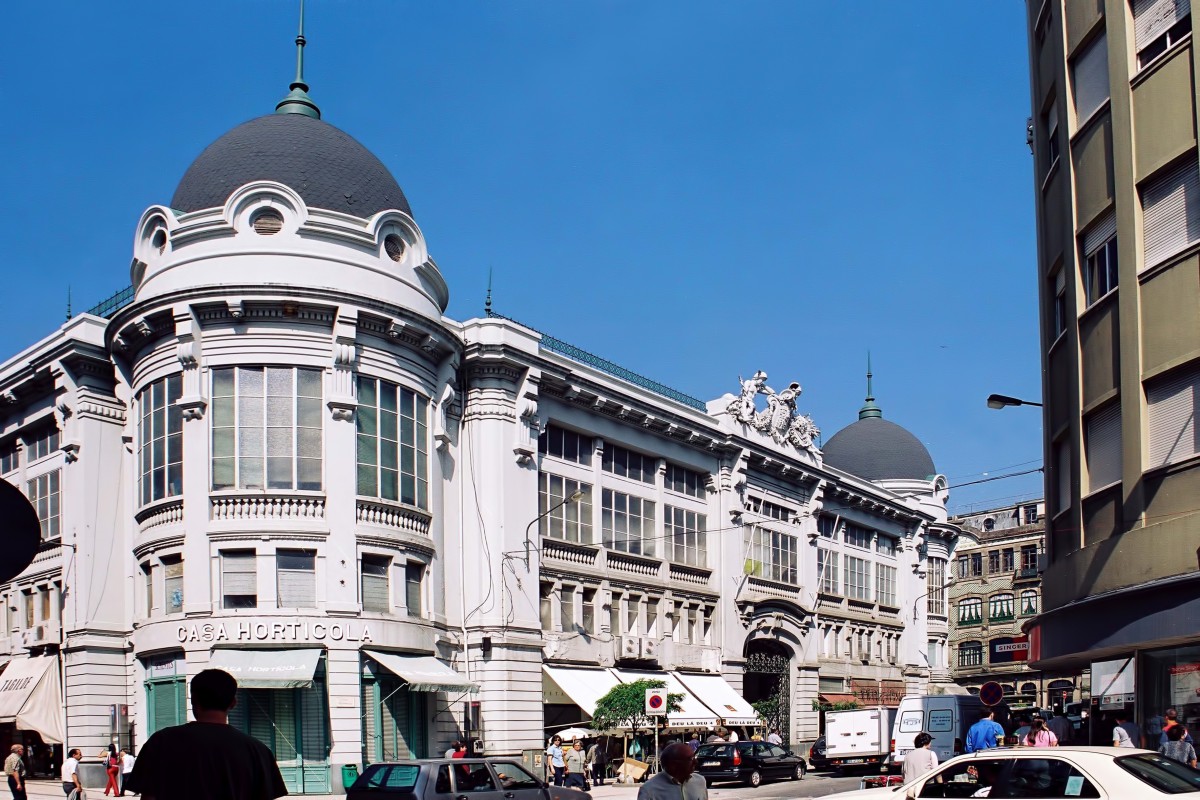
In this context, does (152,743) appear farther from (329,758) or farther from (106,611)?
(106,611)

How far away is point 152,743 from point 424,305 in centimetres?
3453

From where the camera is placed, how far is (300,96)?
4425 cm

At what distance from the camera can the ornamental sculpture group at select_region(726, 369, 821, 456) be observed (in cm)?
5516

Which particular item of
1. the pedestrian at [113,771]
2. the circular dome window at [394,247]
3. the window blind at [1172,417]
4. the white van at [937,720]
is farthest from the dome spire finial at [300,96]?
the window blind at [1172,417]

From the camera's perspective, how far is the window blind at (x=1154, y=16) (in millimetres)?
19969

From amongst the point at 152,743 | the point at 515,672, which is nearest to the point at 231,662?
the point at 515,672

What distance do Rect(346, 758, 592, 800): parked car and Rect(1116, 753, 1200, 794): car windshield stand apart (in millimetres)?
10254

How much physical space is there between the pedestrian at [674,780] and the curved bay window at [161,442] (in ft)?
95.0

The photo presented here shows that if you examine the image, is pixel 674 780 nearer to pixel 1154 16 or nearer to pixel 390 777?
pixel 390 777

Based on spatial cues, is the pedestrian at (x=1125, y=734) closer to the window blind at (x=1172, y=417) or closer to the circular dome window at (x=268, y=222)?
the window blind at (x=1172, y=417)

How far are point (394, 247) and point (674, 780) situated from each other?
31.6m

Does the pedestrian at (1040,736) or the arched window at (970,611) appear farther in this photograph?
the arched window at (970,611)

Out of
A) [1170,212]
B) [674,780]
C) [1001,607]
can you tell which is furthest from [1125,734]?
[1001,607]

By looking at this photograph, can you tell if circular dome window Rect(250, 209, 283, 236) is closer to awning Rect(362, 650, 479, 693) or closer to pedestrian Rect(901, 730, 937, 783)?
awning Rect(362, 650, 479, 693)
